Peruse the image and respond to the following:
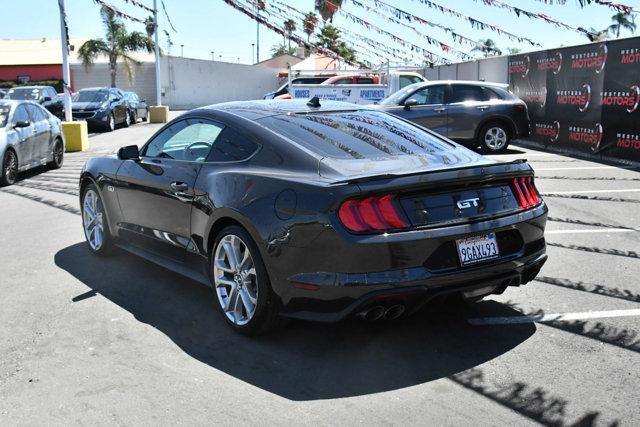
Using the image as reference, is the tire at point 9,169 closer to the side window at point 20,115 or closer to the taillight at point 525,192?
the side window at point 20,115

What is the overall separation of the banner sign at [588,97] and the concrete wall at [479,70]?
1590mm

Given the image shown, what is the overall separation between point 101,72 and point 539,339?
47.3 metres

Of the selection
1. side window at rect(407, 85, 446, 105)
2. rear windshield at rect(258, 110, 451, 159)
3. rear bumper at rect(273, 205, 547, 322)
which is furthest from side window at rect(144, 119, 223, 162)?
side window at rect(407, 85, 446, 105)

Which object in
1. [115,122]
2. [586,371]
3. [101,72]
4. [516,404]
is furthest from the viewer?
[101,72]

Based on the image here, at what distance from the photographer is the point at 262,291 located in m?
4.28

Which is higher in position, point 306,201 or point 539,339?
point 306,201

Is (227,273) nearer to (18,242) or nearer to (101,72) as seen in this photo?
(18,242)

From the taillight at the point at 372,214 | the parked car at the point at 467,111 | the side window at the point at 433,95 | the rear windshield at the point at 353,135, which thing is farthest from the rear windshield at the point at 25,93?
the taillight at the point at 372,214

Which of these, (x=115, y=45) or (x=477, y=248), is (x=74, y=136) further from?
(x=115, y=45)

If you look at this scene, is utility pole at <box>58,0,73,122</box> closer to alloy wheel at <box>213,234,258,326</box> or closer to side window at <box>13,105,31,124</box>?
side window at <box>13,105,31,124</box>

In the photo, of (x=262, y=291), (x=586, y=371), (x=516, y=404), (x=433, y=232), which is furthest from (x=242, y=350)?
(x=586, y=371)

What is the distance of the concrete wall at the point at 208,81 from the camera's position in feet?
160

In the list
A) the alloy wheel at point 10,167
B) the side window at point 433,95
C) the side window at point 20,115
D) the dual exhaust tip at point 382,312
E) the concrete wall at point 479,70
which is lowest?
the dual exhaust tip at point 382,312

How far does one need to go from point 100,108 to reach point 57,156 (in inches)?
409
